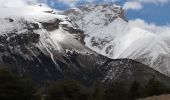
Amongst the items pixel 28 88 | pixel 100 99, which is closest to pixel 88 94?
pixel 100 99

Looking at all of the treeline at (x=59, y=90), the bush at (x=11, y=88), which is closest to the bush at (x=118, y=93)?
the treeline at (x=59, y=90)

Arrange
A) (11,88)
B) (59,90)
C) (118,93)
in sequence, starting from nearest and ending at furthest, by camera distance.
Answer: (11,88), (59,90), (118,93)

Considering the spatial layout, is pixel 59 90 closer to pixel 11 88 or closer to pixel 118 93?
pixel 11 88

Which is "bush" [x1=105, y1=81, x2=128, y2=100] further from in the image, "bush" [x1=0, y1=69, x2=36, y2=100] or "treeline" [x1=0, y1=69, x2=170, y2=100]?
"bush" [x1=0, y1=69, x2=36, y2=100]

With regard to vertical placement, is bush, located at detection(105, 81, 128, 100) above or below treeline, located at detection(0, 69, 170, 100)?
below

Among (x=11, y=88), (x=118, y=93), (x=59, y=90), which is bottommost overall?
(x=118, y=93)

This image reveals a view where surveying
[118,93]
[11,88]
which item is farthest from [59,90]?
[118,93]

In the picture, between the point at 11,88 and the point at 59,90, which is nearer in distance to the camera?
the point at 11,88

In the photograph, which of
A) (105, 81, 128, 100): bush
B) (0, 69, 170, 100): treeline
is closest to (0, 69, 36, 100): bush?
(0, 69, 170, 100): treeline

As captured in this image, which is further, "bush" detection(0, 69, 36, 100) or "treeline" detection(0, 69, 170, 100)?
"treeline" detection(0, 69, 170, 100)

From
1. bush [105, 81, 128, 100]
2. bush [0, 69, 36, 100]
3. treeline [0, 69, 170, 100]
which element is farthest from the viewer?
bush [105, 81, 128, 100]

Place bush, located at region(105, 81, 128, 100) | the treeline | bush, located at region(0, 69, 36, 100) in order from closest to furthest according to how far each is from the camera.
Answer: bush, located at region(0, 69, 36, 100), the treeline, bush, located at region(105, 81, 128, 100)
